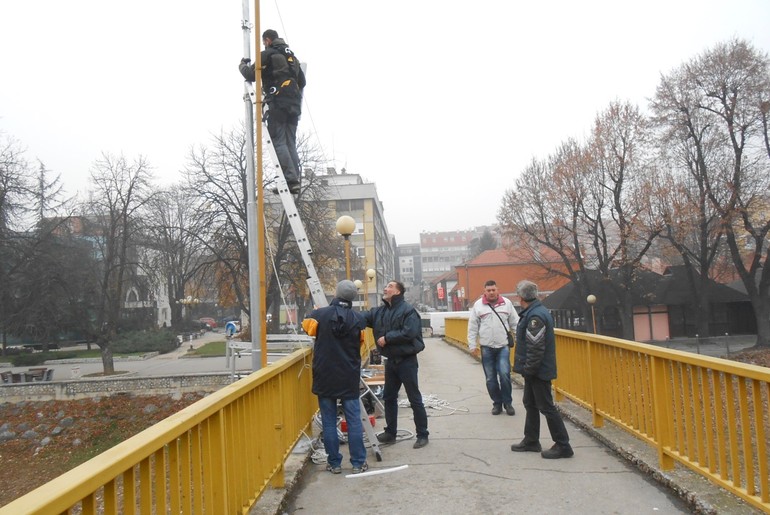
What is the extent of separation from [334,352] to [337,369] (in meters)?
0.15

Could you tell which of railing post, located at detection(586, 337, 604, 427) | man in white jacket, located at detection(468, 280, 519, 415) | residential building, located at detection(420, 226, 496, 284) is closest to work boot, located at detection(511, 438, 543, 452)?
railing post, located at detection(586, 337, 604, 427)

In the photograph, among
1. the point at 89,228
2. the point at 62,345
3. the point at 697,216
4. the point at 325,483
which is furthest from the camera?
the point at 62,345

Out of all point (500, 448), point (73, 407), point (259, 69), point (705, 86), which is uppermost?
point (705, 86)

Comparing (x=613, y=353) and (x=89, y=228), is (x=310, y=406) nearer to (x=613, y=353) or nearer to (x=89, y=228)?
(x=613, y=353)

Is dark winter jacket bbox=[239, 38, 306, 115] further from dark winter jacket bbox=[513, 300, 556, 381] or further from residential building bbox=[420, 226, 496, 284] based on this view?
residential building bbox=[420, 226, 496, 284]

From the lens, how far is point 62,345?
57.8m

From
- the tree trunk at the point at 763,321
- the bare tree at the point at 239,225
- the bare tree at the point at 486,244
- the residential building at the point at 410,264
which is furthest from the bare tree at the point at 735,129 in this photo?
the residential building at the point at 410,264

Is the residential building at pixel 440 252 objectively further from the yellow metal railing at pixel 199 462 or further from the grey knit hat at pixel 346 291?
the yellow metal railing at pixel 199 462

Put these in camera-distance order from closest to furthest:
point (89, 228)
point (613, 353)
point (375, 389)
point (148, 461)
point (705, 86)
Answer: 1. point (148, 461)
2. point (613, 353)
3. point (375, 389)
4. point (705, 86)
5. point (89, 228)

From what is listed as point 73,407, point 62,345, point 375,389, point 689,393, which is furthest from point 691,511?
point 62,345

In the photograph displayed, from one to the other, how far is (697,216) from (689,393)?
101 feet

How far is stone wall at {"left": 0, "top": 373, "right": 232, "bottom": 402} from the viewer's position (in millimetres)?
26328

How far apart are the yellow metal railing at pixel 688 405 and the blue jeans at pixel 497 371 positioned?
42.2 inches

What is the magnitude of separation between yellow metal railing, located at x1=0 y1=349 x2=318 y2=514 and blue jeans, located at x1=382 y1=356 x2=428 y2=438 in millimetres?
1292
